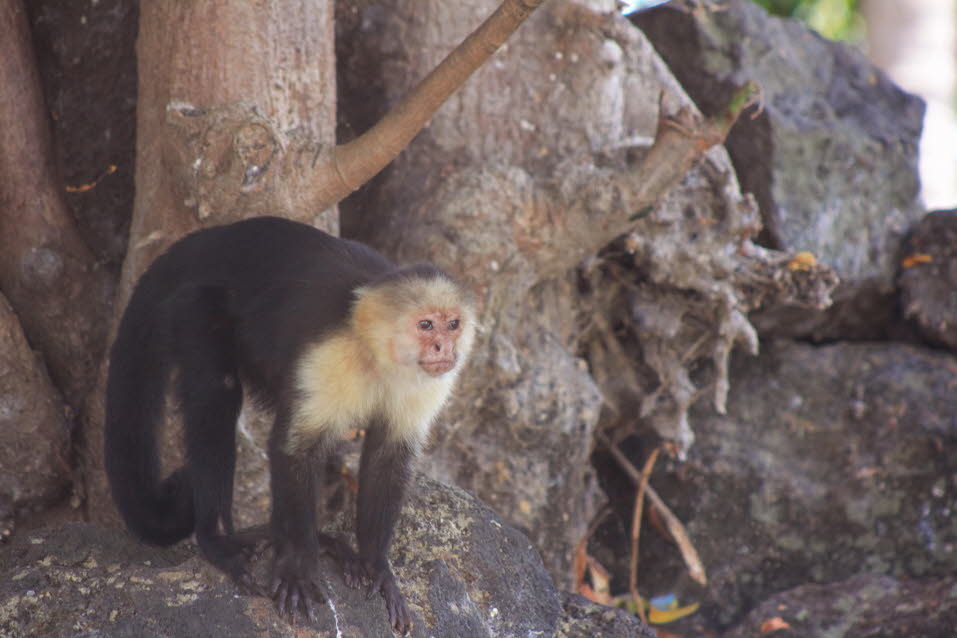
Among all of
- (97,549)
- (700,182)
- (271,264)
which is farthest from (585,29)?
(97,549)

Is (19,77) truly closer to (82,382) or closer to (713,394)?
(82,382)

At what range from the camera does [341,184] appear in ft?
8.59

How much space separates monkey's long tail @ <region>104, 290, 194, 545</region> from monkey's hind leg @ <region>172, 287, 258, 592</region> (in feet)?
0.27

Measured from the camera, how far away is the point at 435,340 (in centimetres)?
219

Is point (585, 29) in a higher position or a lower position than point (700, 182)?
higher

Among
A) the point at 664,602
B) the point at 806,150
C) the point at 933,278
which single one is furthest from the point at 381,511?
the point at 933,278

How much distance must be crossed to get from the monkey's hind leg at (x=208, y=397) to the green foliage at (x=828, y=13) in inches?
325

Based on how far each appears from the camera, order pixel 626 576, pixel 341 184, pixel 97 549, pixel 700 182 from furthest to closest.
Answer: pixel 626 576 < pixel 700 182 < pixel 341 184 < pixel 97 549

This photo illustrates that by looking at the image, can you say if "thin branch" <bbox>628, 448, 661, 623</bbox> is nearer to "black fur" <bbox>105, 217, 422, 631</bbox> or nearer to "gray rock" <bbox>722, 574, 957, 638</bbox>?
"gray rock" <bbox>722, 574, 957, 638</bbox>

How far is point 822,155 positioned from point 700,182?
99cm

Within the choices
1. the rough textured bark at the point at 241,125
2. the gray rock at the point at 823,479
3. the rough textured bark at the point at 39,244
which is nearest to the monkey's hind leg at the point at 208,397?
the rough textured bark at the point at 241,125

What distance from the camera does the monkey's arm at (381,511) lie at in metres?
2.09

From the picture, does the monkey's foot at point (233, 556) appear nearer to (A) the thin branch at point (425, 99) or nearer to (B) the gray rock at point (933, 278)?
(A) the thin branch at point (425, 99)

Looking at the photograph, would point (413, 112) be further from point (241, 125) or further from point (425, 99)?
point (241, 125)
